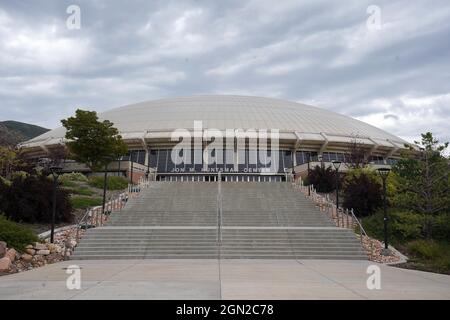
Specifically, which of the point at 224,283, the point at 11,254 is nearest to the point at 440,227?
the point at 224,283

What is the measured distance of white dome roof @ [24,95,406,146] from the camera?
46062mm

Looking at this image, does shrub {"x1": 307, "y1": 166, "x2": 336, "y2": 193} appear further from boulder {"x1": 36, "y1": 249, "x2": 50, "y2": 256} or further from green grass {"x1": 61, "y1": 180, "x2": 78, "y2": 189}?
boulder {"x1": 36, "y1": 249, "x2": 50, "y2": 256}

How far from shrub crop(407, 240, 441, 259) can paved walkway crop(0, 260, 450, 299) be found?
2885mm

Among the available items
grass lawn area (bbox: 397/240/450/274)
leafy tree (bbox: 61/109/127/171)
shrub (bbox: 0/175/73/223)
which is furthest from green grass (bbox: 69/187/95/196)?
grass lawn area (bbox: 397/240/450/274)

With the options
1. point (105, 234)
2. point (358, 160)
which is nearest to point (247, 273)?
point (105, 234)

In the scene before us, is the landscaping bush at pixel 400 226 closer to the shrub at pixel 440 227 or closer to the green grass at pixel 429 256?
the shrub at pixel 440 227

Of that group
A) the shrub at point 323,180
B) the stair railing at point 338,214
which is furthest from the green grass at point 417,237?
the shrub at point 323,180

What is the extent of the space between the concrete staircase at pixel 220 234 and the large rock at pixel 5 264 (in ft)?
11.2

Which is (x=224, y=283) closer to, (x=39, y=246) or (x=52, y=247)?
(x=39, y=246)

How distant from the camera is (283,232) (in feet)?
54.1

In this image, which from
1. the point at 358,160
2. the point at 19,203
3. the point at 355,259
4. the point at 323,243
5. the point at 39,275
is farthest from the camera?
the point at 358,160
